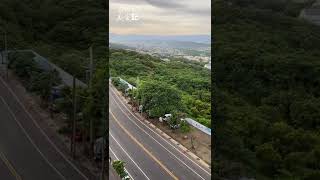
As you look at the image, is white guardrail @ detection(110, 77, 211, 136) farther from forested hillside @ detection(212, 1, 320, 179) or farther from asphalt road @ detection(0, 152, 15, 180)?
asphalt road @ detection(0, 152, 15, 180)

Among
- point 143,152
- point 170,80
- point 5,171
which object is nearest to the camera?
point 5,171

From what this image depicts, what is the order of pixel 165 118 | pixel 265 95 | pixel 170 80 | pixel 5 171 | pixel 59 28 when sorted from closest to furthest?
pixel 5 171, pixel 165 118, pixel 170 80, pixel 59 28, pixel 265 95

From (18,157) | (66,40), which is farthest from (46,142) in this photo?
(66,40)

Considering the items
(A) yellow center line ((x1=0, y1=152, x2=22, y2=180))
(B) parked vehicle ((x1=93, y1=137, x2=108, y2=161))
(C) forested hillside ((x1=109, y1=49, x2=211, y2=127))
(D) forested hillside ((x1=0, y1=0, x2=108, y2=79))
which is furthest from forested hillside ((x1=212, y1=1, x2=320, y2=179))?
(A) yellow center line ((x1=0, y1=152, x2=22, y2=180))

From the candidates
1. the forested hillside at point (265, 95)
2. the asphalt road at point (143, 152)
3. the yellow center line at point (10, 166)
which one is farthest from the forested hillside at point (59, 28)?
the forested hillside at point (265, 95)

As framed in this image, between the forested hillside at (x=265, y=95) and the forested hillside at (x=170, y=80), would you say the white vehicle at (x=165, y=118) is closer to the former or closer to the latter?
the forested hillside at (x=170, y=80)

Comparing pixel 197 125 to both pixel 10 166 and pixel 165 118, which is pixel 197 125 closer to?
pixel 165 118

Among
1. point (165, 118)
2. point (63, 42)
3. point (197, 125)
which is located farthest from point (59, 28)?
point (197, 125)

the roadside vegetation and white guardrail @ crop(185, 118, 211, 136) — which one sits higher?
the roadside vegetation
